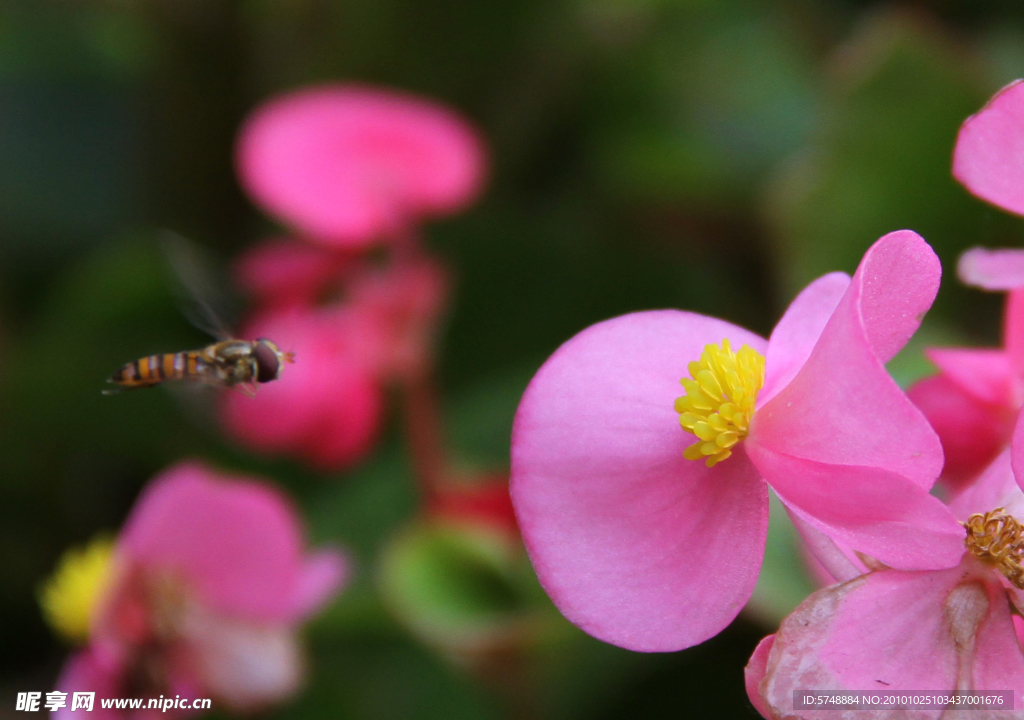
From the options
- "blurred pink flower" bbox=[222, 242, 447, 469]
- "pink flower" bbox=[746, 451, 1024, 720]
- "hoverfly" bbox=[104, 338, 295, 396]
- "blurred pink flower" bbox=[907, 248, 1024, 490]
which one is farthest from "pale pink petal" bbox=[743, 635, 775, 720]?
"blurred pink flower" bbox=[222, 242, 447, 469]

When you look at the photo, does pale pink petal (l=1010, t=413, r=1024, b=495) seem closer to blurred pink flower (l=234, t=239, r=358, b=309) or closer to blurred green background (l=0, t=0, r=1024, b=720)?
blurred green background (l=0, t=0, r=1024, b=720)

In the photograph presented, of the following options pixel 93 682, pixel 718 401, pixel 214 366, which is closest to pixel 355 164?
pixel 214 366

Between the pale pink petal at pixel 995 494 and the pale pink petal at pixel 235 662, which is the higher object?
the pale pink petal at pixel 995 494

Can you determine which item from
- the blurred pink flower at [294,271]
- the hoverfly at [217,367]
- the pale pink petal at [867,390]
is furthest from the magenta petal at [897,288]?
the blurred pink flower at [294,271]

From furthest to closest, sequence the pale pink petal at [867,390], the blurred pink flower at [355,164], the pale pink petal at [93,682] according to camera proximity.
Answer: the blurred pink flower at [355,164]
the pale pink petal at [93,682]
the pale pink petal at [867,390]

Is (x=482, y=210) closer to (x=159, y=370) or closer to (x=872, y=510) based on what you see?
(x=159, y=370)

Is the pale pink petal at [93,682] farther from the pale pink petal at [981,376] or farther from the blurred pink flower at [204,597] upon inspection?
the pale pink petal at [981,376]
